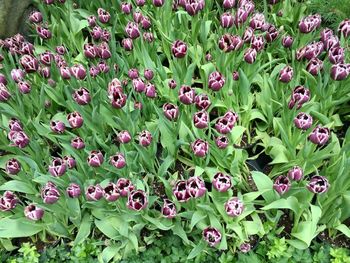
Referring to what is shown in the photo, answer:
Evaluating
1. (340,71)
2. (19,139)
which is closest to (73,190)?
(19,139)

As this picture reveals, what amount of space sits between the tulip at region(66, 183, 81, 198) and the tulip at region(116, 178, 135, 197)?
0.21 metres

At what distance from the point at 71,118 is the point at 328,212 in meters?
1.16

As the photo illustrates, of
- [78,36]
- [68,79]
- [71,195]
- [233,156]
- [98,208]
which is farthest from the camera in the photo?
[78,36]

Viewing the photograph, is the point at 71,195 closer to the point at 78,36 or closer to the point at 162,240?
the point at 162,240

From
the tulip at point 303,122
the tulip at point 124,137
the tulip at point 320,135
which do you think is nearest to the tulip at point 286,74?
the tulip at point 303,122

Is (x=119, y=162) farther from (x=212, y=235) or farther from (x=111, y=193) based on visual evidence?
(x=212, y=235)

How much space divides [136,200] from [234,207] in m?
0.38

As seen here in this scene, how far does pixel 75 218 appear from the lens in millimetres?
2021

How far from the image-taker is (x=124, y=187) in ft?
5.84

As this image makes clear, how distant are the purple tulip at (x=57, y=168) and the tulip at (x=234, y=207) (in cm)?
67

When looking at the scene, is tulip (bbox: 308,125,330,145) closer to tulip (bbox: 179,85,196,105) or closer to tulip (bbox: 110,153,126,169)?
tulip (bbox: 179,85,196,105)

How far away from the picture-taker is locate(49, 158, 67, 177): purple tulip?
6.10 feet

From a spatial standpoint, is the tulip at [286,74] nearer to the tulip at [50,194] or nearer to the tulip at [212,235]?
the tulip at [212,235]

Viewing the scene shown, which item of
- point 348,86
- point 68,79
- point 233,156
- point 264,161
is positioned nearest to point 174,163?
point 233,156
